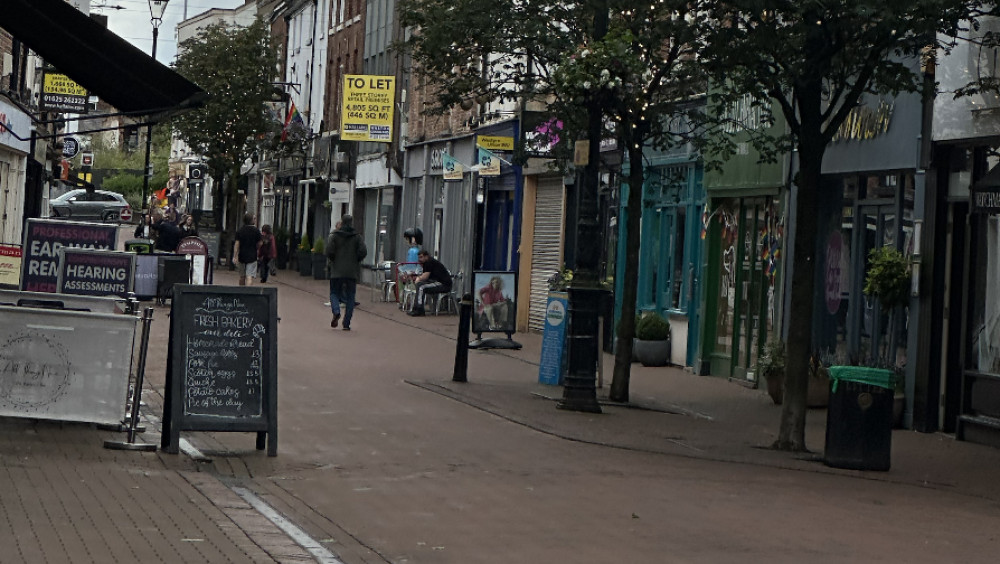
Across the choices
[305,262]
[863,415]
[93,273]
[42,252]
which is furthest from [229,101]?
[863,415]

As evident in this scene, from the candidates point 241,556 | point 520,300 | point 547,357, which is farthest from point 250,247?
point 241,556

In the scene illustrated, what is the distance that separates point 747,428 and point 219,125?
3993cm

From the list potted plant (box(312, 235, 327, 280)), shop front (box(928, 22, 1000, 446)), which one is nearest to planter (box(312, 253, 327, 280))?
potted plant (box(312, 235, 327, 280))

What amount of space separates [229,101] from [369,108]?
460 inches

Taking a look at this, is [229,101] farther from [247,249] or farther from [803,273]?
[803,273]

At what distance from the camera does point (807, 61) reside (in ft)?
45.5

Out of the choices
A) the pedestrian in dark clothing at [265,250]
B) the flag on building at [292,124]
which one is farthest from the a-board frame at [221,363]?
the flag on building at [292,124]

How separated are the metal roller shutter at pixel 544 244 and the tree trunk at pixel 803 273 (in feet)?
52.7

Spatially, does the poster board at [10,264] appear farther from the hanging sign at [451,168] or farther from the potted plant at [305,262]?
the potted plant at [305,262]

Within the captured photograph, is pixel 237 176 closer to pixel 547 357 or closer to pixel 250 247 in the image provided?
pixel 250 247

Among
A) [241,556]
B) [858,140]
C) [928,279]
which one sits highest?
[858,140]

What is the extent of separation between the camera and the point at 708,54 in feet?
47.5

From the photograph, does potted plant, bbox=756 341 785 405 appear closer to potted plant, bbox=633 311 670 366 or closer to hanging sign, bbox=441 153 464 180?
potted plant, bbox=633 311 670 366

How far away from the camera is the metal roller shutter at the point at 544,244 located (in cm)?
3095
